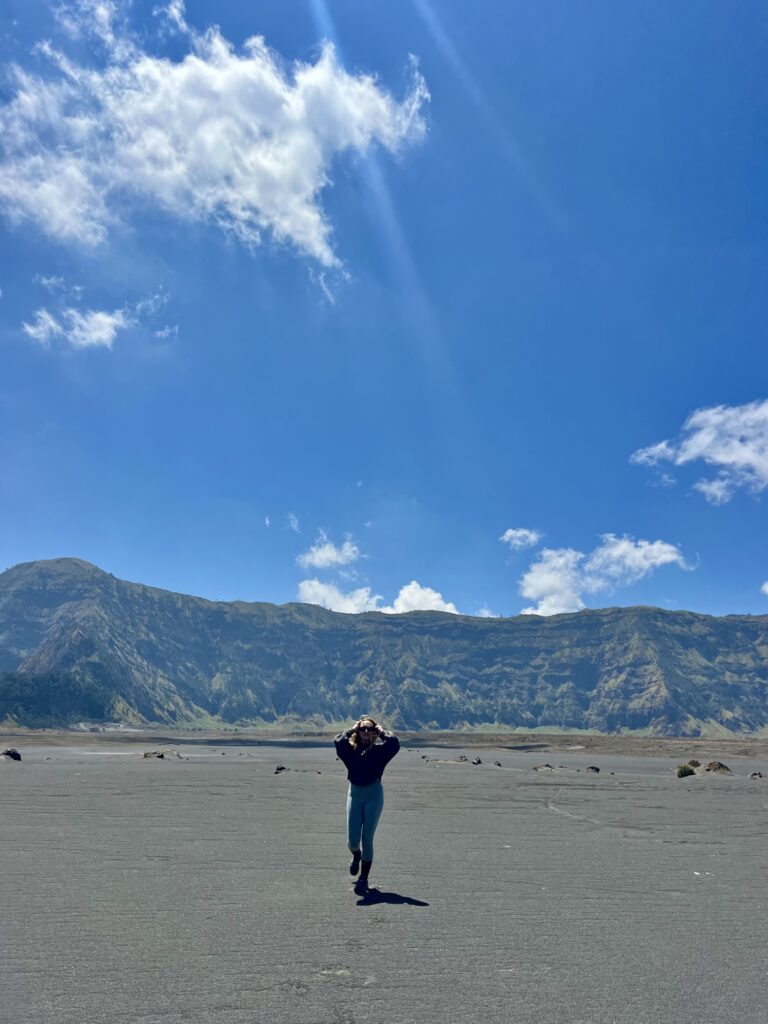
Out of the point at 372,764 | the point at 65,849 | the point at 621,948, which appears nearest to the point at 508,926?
the point at 621,948

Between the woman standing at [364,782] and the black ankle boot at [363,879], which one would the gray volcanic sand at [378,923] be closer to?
the black ankle boot at [363,879]

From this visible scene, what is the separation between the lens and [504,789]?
→ 88.5 feet

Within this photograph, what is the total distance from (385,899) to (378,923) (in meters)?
1.19

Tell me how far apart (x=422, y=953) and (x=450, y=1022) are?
59.0 inches

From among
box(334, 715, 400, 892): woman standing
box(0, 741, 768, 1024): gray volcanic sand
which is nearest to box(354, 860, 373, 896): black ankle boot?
box(334, 715, 400, 892): woman standing

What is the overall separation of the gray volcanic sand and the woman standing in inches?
19.8

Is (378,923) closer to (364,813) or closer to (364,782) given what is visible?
(364,813)

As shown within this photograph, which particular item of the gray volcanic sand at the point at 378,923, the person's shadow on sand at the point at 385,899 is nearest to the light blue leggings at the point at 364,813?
the person's shadow on sand at the point at 385,899

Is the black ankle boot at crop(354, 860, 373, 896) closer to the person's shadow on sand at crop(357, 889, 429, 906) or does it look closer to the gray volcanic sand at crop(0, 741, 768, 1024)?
the person's shadow on sand at crop(357, 889, 429, 906)

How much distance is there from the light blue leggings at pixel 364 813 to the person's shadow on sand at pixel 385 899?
16.3 inches

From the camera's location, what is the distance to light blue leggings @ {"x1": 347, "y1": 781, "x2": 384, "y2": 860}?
8742 mm

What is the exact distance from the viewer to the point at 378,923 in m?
7.21

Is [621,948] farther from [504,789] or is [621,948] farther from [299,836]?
[504,789]

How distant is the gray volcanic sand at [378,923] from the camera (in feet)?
16.9
